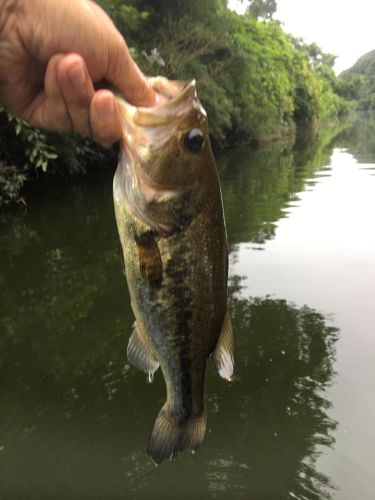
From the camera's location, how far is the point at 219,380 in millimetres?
4449

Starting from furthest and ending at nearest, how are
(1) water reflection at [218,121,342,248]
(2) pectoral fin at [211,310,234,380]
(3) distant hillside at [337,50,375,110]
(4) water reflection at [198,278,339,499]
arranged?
(3) distant hillside at [337,50,375,110], (1) water reflection at [218,121,342,248], (4) water reflection at [198,278,339,499], (2) pectoral fin at [211,310,234,380]

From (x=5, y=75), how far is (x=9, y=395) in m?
3.12

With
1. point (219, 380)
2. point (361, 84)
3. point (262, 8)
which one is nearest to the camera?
point (219, 380)

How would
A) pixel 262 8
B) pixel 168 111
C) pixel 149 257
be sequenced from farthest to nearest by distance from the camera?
pixel 262 8 < pixel 149 257 < pixel 168 111

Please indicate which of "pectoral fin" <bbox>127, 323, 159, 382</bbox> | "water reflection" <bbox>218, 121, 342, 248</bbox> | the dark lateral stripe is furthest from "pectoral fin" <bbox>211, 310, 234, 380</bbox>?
"water reflection" <bbox>218, 121, 342, 248</bbox>

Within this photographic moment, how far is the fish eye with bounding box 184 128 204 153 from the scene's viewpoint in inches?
69.5

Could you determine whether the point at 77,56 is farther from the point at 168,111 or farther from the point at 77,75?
the point at 168,111

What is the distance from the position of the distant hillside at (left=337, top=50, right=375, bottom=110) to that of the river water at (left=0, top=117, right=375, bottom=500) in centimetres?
10646

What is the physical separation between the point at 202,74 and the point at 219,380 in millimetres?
17610

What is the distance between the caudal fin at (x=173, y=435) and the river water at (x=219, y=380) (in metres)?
1.47

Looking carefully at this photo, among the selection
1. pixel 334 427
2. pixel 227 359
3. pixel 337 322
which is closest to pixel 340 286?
pixel 337 322

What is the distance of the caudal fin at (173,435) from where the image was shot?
83.1 inches

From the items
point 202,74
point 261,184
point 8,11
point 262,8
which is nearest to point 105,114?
point 8,11

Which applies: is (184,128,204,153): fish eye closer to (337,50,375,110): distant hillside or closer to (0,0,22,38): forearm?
(0,0,22,38): forearm
